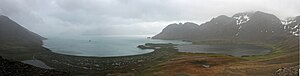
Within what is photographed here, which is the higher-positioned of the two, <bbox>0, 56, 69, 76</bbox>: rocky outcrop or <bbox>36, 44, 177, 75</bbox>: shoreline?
<bbox>0, 56, 69, 76</bbox>: rocky outcrop

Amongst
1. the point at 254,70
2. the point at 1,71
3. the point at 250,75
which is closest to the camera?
the point at 1,71

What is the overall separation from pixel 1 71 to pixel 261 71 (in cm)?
6249

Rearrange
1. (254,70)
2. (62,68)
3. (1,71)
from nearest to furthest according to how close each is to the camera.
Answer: (1,71) < (254,70) < (62,68)

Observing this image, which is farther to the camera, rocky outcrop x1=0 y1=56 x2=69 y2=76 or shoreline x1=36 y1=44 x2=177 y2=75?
shoreline x1=36 y1=44 x2=177 y2=75

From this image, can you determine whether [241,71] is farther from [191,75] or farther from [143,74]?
[143,74]

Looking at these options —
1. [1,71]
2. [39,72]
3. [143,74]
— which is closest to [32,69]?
[39,72]

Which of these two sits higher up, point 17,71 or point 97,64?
point 17,71

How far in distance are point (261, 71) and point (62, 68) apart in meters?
58.8

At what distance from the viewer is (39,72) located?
80000mm

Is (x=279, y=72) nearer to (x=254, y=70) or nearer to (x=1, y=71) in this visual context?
(x=254, y=70)

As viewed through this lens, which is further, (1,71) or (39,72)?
(39,72)

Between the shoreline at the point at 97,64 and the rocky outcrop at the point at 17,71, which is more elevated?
the rocky outcrop at the point at 17,71

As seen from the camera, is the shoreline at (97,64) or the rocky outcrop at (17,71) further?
the shoreline at (97,64)

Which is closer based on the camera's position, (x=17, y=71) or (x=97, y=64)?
(x=17, y=71)
